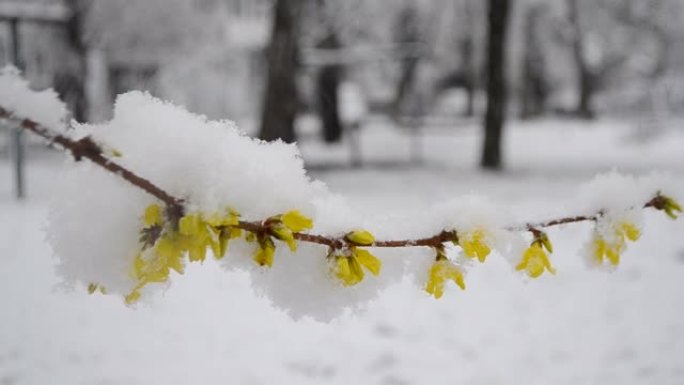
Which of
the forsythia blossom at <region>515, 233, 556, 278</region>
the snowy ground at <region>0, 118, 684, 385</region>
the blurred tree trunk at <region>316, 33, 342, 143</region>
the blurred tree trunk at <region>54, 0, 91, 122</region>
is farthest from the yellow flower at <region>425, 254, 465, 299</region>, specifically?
the blurred tree trunk at <region>316, 33, 342, 143</region>

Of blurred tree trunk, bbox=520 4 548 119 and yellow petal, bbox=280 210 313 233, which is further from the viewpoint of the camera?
blurred tree trunk, bbox=520 4 548 119

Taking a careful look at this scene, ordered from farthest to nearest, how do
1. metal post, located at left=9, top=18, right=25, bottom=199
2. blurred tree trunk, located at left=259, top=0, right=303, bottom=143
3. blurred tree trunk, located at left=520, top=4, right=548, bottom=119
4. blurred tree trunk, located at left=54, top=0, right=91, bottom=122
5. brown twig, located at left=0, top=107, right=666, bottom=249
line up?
1. blurred tree trunk, located at left=520, top=4, right=548, bottom=119
2. blurred tree trunk, located at left=54, top=0, right=91, bottom=122
3. blurred tree trunk, located at left=259, top=0, right=303, bottom=143
4. metal post, located at left=9, top=18, right=25, bottom=199
5. brown twig, located at left=0, top=107, right=666, bottom=249

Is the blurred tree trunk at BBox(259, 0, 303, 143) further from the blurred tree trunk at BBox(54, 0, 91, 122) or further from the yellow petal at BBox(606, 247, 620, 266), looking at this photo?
the yellow petal at BBox(606, 247, 620, 266)

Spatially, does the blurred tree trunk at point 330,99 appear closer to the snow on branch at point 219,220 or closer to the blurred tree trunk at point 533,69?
the blurred tree trunk at point 533,69

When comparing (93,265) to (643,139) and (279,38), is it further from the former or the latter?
(643,139)

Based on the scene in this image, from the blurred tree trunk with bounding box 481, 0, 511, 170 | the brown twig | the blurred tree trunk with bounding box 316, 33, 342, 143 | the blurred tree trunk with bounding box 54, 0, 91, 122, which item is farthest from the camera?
the blurred tree trunk with bounding box 316, 33, 342, 143

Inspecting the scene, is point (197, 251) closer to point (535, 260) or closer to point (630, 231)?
point (535, 260)
